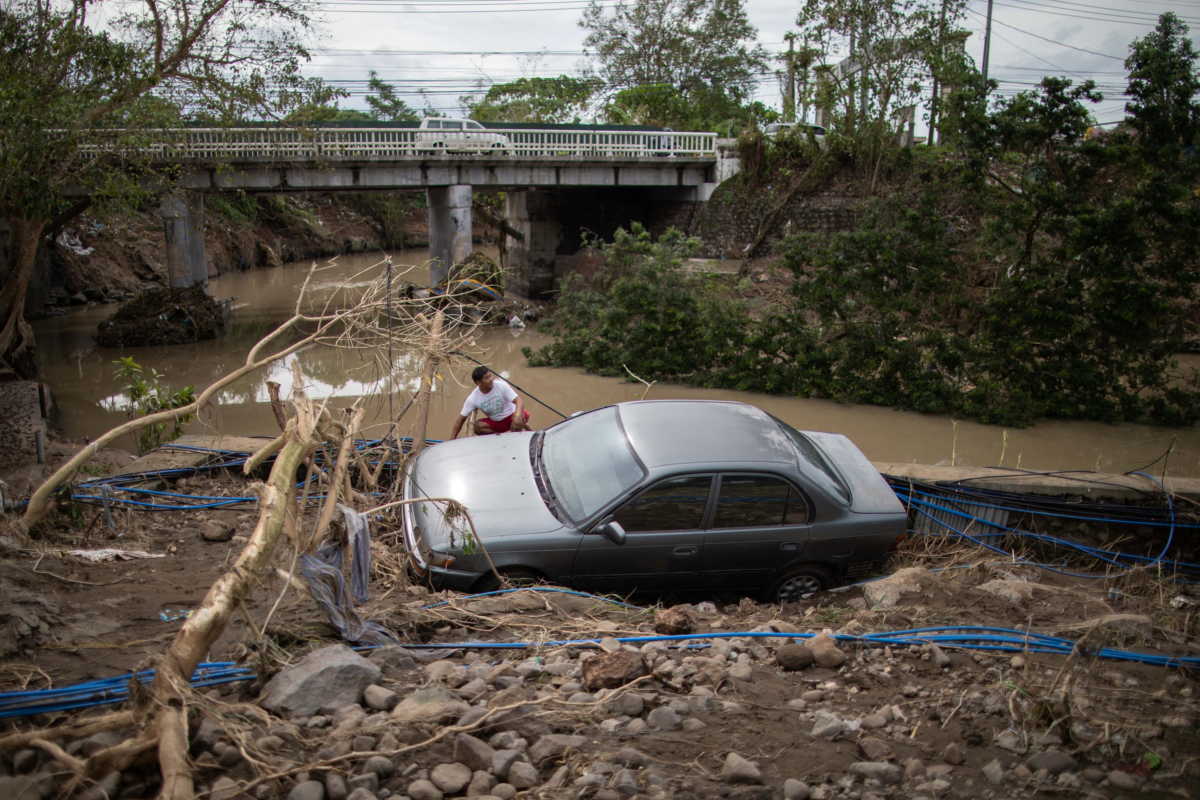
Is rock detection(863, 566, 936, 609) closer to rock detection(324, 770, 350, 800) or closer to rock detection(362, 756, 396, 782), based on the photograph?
rock detection(362, 756, 396, 782)

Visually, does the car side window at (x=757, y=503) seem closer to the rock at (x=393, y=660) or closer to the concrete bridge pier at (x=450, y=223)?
the rock at (x=393, y=660)

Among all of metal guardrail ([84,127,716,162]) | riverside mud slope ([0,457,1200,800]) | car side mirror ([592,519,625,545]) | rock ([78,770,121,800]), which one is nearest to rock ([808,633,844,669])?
riverside mud slope ([0,457,1200,800])

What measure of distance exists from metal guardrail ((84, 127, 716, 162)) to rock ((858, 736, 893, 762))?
17686 mm

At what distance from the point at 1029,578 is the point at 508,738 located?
204 inches

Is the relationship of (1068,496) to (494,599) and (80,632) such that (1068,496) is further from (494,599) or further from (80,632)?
(80,632)

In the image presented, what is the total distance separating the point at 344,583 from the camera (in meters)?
4.90

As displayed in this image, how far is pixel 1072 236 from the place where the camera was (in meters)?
14.0

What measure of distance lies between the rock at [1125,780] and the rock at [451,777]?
2801 mm

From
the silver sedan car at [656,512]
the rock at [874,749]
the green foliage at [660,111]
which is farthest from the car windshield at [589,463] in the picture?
the green foliage at [660,111]

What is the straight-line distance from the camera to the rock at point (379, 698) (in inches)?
164

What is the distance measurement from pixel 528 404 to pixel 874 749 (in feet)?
39.5

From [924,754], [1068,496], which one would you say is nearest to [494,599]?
[924,754]

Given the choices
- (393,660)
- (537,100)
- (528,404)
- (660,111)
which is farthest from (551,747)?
(537,100)

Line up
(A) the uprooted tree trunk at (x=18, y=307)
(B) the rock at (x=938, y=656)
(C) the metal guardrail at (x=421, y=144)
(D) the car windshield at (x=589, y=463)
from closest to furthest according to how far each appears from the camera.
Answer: (B) the rock at (x=938, y=656) < (D) the car windshield at (x=589, y=463) < (A) the uprooted tree trunk at (x=18, y=307) < (C) the metal guardrail at (x=421, y=144)
